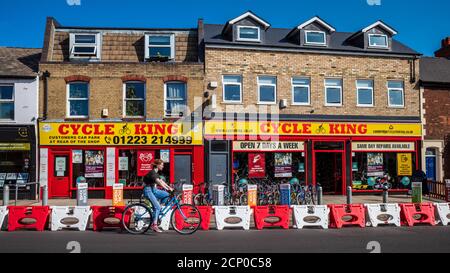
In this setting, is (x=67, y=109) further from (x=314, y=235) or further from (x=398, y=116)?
(x=398, y=116)

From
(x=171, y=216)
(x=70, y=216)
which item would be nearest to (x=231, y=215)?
(x=171, y=216)

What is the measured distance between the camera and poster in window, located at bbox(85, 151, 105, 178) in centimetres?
1764

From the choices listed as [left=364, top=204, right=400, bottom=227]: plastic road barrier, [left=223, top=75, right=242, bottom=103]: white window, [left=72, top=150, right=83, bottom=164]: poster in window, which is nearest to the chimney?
[left=223, top=75, right=242, bottom=103]: white window

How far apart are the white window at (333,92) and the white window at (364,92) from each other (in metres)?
0.94

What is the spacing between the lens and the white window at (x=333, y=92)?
19.4 metres

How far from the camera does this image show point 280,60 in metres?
19.0

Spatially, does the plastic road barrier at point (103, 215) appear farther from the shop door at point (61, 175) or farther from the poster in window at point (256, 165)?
the poster in window at point (256, 165)

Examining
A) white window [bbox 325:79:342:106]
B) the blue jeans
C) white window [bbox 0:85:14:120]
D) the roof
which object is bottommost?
Result: the blue jeans

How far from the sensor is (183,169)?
59.6 ft

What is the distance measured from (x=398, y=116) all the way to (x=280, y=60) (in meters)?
6.57

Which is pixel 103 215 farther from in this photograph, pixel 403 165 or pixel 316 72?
pixel 403 165

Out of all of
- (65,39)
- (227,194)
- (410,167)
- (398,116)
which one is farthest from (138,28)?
(410,167)

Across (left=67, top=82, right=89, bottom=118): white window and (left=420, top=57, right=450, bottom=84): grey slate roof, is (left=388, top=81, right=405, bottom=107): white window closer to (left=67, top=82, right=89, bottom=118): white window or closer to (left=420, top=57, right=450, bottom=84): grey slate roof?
(left=420, top=57, right=450, bottom=84): grey slate roof

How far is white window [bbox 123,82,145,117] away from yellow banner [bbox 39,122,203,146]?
61 centimetres
